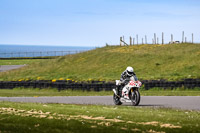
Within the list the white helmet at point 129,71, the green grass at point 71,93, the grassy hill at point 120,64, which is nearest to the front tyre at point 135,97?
the white helmet at point 129,71

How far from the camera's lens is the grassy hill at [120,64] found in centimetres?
3796

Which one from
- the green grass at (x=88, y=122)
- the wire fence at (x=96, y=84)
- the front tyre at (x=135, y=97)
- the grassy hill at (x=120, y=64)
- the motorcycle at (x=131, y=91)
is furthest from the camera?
the grassy hill at (x=120, y=64)

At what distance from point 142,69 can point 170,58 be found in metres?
4.06

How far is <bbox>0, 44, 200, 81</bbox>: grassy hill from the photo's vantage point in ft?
125

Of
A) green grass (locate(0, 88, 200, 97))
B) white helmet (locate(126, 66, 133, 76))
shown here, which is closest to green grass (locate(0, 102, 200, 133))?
white helmet (locate(126, 66, 133, 76))

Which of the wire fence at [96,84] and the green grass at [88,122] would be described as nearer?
the green grass at [88,122]

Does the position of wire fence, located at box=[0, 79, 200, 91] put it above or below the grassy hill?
below

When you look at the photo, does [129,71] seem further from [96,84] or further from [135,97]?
[96,84]

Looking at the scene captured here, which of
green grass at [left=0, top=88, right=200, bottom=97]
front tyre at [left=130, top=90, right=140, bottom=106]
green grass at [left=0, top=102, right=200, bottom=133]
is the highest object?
front tyre at [left=130, top=90, right=140, bottom=106]

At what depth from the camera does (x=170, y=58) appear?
42531 mm

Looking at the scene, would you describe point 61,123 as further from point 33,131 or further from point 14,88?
point 14,88

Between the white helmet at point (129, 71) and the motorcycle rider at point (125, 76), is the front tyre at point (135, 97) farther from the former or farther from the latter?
the white helmet at point (129, 71)

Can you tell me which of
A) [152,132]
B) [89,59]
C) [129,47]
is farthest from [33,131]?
[129,47]

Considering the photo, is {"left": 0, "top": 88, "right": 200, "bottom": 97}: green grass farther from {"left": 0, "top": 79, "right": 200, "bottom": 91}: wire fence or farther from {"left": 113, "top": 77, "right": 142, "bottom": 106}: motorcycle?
{"left": 113, "top": 77, "right": 142, "bottom": 106}: motorcycle
